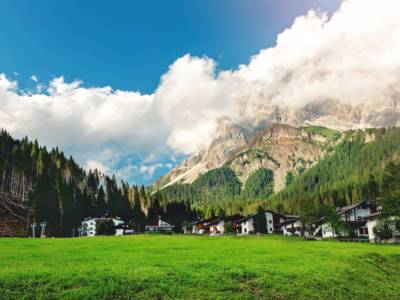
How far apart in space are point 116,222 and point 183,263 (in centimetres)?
11496

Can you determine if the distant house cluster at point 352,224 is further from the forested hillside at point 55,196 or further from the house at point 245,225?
the forested hillside at point 55,196

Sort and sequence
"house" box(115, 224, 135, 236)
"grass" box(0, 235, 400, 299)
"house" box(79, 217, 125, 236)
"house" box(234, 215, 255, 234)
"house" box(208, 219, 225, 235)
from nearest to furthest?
"grass" box(0, 235, 400, 299) < "house" box(79, 217, 125, 236) < "house" box(115, 224, 135, 236) < "house" box(234, 215, 255, 234) < "house" box(208, 219, 225, 235)

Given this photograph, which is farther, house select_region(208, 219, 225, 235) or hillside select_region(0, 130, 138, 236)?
house select_region(208, 219, 225, 235)

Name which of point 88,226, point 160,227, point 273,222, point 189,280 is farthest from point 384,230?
point 88,226

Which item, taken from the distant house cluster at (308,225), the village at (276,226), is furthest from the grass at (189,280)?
the village at (276,226)

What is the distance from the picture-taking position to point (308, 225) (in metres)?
115

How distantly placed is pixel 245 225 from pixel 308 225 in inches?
1430

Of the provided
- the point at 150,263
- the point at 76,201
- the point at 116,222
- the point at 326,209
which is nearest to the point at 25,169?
the point at 76,201

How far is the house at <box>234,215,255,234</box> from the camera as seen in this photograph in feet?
473

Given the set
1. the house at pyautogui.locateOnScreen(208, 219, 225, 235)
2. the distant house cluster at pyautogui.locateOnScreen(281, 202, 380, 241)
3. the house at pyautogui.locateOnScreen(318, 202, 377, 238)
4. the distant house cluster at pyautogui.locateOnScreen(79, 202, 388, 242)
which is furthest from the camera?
the house at pyautogui.locateOnScreen(208, 219, 225, 235)

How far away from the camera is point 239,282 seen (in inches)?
922

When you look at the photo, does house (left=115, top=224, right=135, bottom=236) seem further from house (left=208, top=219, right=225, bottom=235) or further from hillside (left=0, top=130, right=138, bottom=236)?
house (left=208, top=219, right=225, bottom=235)

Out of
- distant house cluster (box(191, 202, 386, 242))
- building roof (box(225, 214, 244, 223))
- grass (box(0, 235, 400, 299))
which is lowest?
grass (box(0, 235, 400, 299))

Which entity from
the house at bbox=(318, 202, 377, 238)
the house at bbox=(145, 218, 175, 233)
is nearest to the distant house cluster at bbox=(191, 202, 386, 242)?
the house at bbox=(318, 202, 377, 238)
